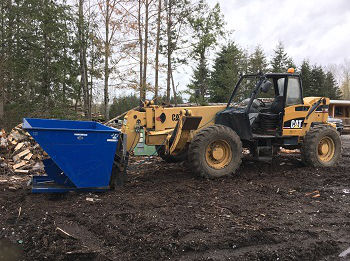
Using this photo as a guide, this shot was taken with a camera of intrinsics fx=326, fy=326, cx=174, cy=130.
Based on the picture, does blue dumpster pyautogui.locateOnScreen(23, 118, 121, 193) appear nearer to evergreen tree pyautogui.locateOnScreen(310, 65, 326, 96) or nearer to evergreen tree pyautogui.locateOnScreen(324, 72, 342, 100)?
evergreen tree pyautogui.locateOnScreen(310, 65, 326, 96)

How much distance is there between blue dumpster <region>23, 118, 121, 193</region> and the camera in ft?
16.7

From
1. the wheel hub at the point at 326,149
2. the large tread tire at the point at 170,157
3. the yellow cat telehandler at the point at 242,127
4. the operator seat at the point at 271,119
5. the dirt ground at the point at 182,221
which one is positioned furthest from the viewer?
the wheel hub at the point at 326,149

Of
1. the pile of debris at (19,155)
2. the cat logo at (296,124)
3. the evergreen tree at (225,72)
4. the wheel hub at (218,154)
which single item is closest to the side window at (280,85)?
the cat logo at (296,124)

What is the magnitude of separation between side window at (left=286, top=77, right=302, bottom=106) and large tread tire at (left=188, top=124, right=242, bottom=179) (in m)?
2.02

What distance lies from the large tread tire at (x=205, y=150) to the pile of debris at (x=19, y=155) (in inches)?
163

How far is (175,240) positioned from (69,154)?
7.77 ft

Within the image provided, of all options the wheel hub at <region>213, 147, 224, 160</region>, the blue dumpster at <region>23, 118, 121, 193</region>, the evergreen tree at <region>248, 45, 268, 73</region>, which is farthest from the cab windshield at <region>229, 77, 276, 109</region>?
the evergreen tree at <region>248, 45, 268, 73</region>

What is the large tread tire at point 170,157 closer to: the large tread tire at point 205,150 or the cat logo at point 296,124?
the large tread tire at point 205,150

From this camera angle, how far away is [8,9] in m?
16.5

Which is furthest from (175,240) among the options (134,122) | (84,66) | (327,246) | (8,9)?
(84,66)

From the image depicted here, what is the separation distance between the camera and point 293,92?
8023mm

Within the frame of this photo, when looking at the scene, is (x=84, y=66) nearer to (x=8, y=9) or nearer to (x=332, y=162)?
(x=8, y=9)

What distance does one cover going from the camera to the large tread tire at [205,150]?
6.46 m

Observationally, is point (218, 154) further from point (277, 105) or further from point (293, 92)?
point (293, 92)
